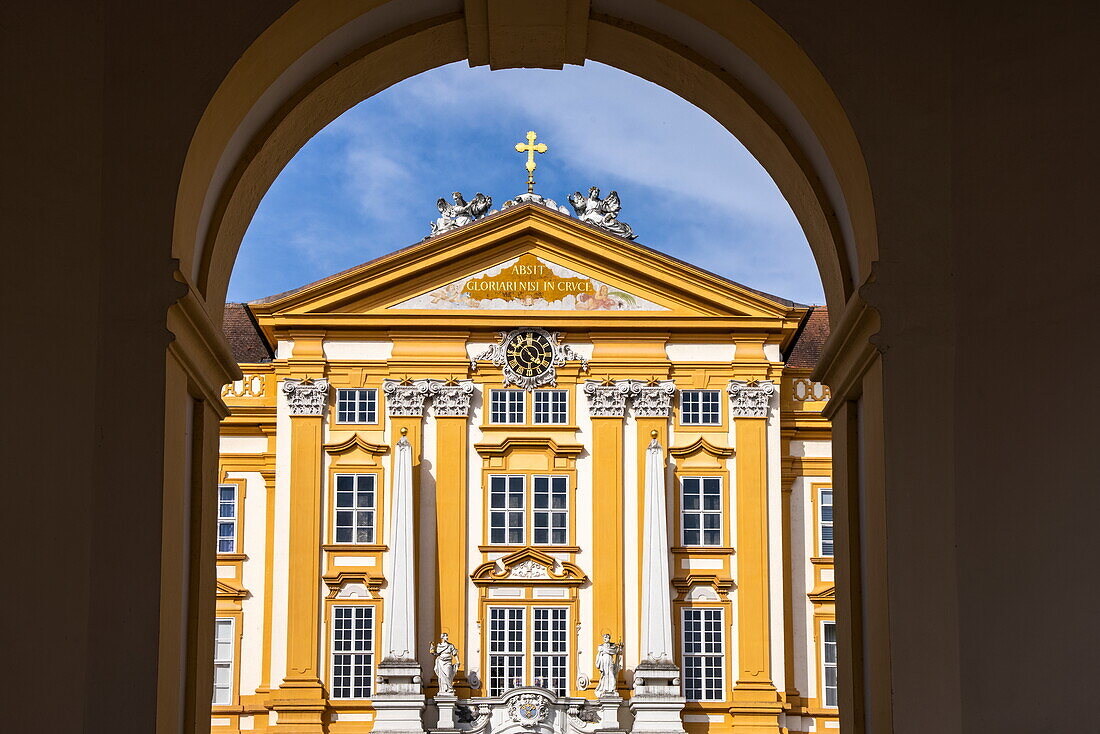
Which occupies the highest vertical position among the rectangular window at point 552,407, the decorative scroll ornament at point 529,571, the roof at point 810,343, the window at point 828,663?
the roof at point 810,343

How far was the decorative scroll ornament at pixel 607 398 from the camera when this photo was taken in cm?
3052

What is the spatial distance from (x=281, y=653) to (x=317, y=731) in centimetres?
174

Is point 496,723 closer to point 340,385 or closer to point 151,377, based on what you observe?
point 340,385

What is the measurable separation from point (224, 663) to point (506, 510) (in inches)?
260

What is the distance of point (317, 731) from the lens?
1137 inches

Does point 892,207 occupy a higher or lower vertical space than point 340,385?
lower

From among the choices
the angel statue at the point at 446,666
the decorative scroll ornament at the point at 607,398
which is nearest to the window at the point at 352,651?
the angel statue at the point at 446,666

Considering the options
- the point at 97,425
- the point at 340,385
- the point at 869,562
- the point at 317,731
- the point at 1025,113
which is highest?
the point at 340,385

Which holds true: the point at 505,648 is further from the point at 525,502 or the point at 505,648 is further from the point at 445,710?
the point at 525,502

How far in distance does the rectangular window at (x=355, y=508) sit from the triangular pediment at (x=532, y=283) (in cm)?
350

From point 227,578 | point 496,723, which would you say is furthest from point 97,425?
point 227,578

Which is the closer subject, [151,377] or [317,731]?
[151,377]

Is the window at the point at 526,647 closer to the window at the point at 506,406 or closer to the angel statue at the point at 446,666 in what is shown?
the angel statue at the point at 446,666

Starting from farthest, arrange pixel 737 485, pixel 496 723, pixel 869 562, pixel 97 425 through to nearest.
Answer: pixel 737 485, pixel 496 723, pixel 869 562, pixel 97 425
